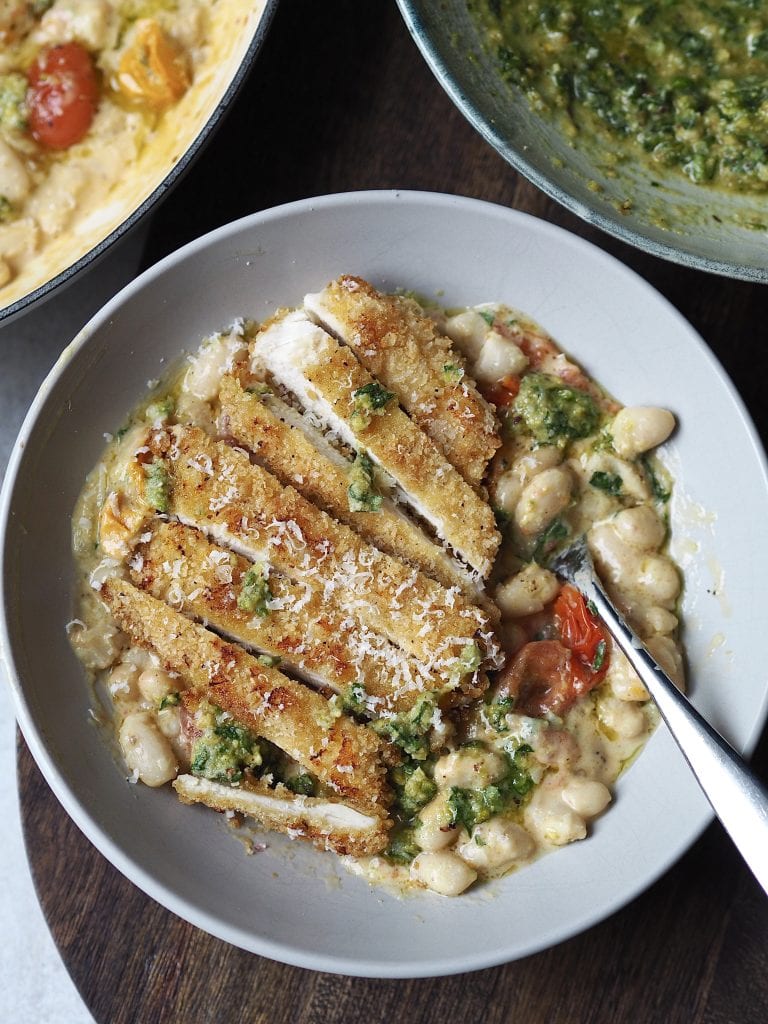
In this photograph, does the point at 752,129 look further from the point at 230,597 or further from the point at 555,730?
the point at 230,597

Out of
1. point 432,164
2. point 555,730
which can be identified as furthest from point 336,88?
point 555,730

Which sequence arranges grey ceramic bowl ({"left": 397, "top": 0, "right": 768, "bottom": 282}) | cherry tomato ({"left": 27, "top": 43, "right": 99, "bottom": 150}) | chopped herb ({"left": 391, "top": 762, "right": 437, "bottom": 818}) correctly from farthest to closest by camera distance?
cherry tomato ({"left": 27, "top": 43, "right": 99, "bottom": 150}) → chopped herb ({"left": 391, "top": 762, "right": 437, "bottom": 818}) → grey ceramic bowl ({"left": 397, "top": 0, "right": 768, "bottom": 282})

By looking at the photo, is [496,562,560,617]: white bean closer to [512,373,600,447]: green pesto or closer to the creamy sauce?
the creamy sauce

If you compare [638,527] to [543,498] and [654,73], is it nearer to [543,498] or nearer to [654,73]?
[543,498]

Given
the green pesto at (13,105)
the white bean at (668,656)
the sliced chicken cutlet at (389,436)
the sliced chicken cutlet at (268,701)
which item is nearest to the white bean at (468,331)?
the sliced chicken cutlet at (389,436)

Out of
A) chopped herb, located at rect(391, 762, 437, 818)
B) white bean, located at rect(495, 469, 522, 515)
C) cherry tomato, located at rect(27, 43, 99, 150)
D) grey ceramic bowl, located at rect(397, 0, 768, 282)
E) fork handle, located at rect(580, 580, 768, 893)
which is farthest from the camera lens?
cherry tomato, located at rect(27, 43, 99, 150)

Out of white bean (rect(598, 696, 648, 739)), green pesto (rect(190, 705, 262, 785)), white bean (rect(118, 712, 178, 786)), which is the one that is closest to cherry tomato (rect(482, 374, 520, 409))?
white bean (rect(598, 696, 648, 739))

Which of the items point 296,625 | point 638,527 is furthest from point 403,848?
point 638,527
